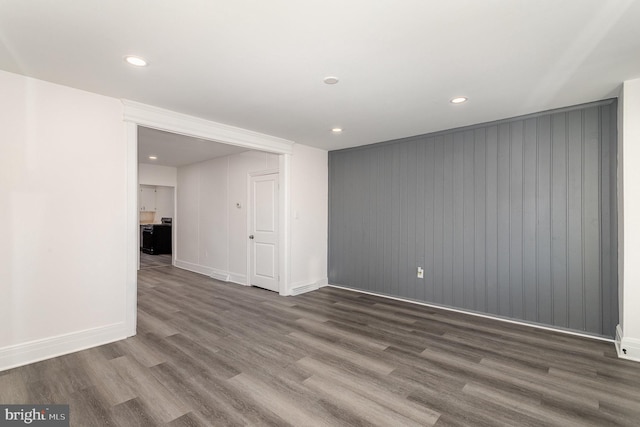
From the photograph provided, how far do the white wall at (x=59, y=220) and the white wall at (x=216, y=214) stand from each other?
8.56 feet

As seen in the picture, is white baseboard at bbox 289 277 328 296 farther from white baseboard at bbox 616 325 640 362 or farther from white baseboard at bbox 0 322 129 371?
white baseboard at bbox 616 325 640 362

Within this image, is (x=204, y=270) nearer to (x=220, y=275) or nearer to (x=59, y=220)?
(x=220, y=275)

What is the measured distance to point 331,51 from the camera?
2.19 metres

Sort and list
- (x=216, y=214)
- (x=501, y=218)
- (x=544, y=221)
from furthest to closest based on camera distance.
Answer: (x=216, y=214), (x=501, y=218), (x=544, y=221)

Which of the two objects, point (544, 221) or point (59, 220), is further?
point (544, 221)

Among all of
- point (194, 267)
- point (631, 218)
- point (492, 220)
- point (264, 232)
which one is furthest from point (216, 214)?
point (631, 218)

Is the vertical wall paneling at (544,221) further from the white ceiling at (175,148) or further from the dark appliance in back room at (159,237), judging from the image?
the dark appliance in back room at (159,237)

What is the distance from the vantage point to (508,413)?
2021mm

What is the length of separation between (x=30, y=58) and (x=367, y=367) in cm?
366

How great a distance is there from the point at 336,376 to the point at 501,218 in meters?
2.85

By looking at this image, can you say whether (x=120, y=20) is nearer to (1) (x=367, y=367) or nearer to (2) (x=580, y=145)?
(1) (x=367, y=367)

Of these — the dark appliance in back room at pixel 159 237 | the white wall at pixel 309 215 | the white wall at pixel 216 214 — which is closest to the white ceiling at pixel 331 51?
the white wall at pixel 309 215

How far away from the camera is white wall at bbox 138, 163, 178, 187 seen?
7066 mm

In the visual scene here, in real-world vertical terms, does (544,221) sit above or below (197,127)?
below
